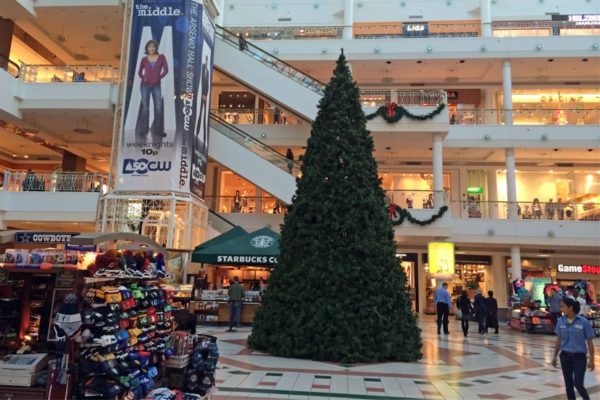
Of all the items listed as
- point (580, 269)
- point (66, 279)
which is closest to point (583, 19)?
point (580, 269)

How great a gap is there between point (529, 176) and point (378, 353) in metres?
17.6

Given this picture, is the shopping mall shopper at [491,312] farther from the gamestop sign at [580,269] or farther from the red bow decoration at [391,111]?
the gamestop sign at [580,269]

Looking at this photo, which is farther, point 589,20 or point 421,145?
point 589,20

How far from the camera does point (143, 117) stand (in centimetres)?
1521

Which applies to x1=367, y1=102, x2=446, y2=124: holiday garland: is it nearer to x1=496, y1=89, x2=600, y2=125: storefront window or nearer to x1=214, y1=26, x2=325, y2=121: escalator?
x1=214, y1=26, x2=325, y2=121: escalator

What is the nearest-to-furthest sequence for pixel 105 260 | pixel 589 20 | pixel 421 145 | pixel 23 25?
pixel 105 260 < pixel 23 25 < pixel 421 145 < pixel 589 20

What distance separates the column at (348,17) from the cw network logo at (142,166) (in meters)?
12.4

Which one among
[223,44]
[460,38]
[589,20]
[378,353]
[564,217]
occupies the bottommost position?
[378,353]

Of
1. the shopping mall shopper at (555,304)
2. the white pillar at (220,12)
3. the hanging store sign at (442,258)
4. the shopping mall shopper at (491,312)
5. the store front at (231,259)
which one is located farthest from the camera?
the white pillar at (220,12)

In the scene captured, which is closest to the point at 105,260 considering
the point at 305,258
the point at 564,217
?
the point at 305,258

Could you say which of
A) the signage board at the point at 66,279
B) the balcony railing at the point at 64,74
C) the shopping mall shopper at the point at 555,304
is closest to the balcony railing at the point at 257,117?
the balcony railing at the point at 64,74

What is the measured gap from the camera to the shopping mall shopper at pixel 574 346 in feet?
16.7

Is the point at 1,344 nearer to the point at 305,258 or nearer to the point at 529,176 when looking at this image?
the point at 305,258

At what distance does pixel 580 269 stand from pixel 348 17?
15918mm
